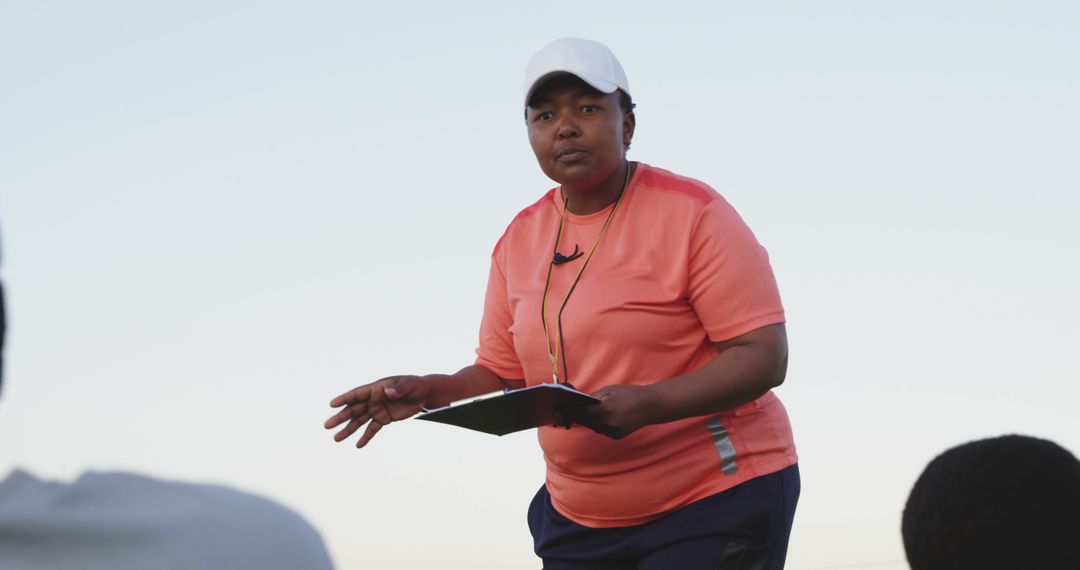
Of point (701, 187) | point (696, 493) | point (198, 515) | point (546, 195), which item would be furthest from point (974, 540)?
point (546, 195)

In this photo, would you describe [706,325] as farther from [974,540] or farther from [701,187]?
[974,540]

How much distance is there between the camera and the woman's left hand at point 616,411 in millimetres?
2836

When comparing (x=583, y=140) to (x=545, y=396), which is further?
(x=583, y=140)

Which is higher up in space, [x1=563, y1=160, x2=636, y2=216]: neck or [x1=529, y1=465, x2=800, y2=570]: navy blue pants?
[x1=563, y1=160, x2=636, y2=216]: neck

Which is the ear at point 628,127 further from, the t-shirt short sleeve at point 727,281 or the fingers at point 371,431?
the fingers at point 371,431

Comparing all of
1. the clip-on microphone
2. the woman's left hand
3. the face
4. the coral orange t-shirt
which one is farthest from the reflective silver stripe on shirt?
the face

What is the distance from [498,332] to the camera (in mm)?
3590

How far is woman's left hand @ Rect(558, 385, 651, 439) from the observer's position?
9.30ft

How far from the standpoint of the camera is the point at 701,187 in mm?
3217

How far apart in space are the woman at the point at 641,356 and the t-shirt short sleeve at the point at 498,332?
0.67ft

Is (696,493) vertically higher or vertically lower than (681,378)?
lower

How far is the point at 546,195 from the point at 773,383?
0.86 m

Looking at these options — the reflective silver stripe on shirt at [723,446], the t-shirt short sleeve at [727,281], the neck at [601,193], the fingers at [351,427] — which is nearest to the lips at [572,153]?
the neck at [601,193]

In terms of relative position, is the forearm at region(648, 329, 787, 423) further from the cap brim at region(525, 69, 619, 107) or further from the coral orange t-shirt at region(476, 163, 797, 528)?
the cap brim at region(525, 69, 619, 107)
